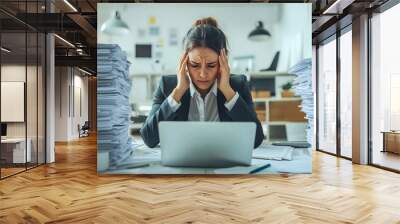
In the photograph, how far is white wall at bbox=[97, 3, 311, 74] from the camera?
6.07m

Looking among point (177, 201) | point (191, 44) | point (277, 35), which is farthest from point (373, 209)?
point (191, 44)

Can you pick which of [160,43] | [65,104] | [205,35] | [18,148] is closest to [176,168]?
[160,43]

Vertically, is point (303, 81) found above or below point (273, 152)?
above

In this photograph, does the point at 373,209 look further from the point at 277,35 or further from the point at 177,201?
the point at 277,35

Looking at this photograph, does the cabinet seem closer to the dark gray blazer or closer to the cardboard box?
the cardboard box

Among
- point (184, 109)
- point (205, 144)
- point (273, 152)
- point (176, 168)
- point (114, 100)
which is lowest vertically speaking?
point (176, 168)

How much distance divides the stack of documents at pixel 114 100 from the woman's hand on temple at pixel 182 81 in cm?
78

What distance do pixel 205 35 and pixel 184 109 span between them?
1.25m

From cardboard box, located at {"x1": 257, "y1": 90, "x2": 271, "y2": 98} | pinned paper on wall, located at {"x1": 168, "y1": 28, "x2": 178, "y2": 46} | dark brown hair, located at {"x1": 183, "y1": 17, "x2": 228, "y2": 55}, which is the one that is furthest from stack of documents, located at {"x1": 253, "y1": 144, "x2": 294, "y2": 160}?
pinned paper on wall, located at {"x1": 168, "y1": 28, "x2": 178, "y2": 46}

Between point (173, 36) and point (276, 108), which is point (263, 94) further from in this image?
point (173, 36)

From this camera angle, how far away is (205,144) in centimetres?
600

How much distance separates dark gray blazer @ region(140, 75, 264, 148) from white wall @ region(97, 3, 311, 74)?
0.32 meters

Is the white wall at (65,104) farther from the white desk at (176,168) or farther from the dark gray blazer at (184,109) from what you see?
the dark gray blazer at (184,109)

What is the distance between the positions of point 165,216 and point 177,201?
25.2 inches
